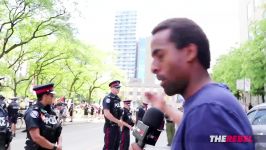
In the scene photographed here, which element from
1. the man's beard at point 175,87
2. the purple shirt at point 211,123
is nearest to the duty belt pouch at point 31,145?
the man's beard at point 175,87

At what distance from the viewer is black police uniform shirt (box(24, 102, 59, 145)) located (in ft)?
17.9

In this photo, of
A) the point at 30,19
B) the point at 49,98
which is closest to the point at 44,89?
the point at 49,98

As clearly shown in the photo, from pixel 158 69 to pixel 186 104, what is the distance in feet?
0.58

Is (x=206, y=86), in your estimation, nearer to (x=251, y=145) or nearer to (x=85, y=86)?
(x=251, y=145)

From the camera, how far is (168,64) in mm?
1794

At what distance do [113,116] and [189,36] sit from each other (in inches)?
290

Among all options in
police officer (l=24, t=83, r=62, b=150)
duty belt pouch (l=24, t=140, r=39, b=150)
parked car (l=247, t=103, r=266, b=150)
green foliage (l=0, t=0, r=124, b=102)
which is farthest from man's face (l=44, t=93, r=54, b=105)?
green foliage (l=0, t=0, r=124, b=102)

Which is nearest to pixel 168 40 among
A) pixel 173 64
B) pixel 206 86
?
pixel 173 64

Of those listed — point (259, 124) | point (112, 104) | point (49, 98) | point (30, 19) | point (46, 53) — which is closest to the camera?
point (49, 98)

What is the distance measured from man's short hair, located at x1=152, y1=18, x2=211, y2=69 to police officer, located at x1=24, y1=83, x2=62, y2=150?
3.88 metres

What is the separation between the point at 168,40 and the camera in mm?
1817

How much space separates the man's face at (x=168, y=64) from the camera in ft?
5.84

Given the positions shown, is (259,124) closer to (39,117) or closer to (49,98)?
(49,98)

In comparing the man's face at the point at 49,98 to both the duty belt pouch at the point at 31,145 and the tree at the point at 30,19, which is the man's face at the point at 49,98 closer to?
the duty belt pouch at the point at 31,145
